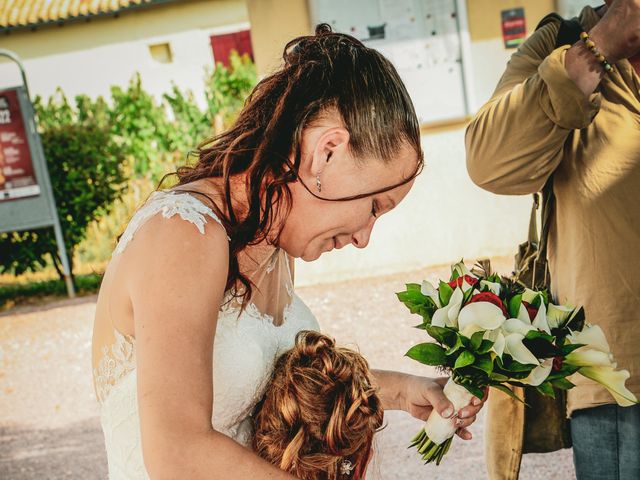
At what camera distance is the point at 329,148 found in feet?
5.60

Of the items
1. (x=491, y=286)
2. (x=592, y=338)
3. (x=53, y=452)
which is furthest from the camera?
(x=53, y=452)

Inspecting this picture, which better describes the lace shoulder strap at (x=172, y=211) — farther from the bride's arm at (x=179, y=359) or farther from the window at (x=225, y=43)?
the window at (x=225, y=43)

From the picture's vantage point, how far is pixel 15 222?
9742mm

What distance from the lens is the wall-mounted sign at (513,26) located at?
750cm

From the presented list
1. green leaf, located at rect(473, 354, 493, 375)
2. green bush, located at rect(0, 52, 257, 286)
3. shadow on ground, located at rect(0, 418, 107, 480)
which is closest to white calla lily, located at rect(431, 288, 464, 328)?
green leaf, located at rect(473, 354, 493, 375)

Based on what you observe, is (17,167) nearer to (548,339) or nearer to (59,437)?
(59,437)

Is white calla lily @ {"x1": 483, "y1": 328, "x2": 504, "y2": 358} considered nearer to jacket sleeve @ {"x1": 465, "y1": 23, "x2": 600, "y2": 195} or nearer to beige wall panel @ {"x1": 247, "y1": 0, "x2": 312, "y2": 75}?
jacket sleeve @ {"x1": 465, "y1": 23, "x2": 600, "y2": 195}

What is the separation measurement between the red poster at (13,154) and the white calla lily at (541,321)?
28.7 ft

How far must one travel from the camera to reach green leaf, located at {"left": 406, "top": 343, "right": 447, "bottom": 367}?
204 cm

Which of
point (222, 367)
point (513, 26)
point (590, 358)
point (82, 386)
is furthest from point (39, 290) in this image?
point (590, 358)

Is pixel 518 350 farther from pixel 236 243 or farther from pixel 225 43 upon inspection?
pixel 225 43

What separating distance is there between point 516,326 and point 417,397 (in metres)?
0.40

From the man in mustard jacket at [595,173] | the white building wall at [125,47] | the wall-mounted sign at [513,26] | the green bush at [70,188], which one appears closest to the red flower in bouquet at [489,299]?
the man in mustard jacket at [595,173]

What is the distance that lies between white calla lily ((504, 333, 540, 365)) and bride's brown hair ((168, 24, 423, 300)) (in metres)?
0.50
